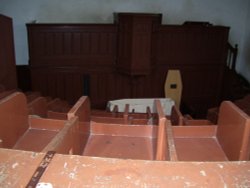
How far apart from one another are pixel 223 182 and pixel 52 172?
376 millimetres

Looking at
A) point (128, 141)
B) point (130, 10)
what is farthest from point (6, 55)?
point (130, 10)

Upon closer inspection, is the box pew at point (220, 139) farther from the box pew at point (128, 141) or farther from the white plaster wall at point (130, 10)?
the white plaster wall at point (130, 10)

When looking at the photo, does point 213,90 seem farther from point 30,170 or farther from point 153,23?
point 30,170

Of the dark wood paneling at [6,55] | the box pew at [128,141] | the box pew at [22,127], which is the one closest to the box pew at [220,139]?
the box pew at [128,141]

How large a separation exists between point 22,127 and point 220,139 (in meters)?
0.98

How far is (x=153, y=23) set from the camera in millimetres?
4344

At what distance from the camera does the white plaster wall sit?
14.6 ft

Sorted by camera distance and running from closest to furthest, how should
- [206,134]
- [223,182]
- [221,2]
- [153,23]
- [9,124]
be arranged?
1. [223,182]
2. [9,124]
3. [206,134]
4. [153,23]
5. [221,2]

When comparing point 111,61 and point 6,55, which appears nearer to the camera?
point 6,55

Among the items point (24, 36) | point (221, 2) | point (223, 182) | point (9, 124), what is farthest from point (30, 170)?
point (221, 2)

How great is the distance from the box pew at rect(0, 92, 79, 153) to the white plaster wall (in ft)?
12.5

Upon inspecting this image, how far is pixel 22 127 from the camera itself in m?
1.13

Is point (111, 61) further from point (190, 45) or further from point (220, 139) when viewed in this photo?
point (220, 139)

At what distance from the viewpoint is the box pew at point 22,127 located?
3.11ft
